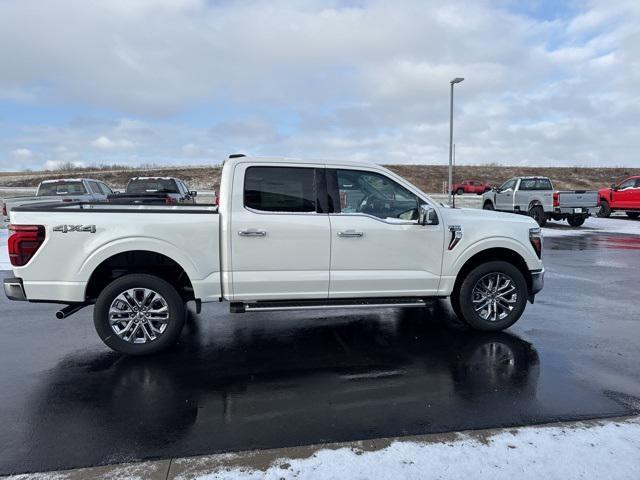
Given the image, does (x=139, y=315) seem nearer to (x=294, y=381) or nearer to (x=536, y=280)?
(x=294, y=381)

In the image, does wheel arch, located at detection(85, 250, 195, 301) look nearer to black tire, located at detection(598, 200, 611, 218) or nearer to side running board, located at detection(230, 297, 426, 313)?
side running board, located at detection(230, 297, 426, 313)

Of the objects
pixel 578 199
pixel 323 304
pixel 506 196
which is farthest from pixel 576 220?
pixel 323 304

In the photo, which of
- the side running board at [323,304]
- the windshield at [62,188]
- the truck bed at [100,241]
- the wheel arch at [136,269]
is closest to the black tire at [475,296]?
the side running board at [323,304]

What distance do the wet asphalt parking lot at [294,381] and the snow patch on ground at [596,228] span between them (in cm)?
1273

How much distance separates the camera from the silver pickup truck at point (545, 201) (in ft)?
64.7

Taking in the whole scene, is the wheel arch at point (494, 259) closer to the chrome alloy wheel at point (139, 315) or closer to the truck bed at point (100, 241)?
the truck bed at point (100, 241)

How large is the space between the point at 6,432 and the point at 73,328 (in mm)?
2655

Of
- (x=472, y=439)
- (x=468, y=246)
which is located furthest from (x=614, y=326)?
(x=472, y=439)

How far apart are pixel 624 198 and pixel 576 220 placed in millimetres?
4352

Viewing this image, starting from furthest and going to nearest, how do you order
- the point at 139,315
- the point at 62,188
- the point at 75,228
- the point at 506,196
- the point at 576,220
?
the point at 506,196, the point at 576,220, the point at 62,188, the point at 139,315, the point at 75,228

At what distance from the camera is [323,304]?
527 cm

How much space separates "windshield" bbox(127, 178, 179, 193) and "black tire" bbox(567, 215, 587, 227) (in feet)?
53.3

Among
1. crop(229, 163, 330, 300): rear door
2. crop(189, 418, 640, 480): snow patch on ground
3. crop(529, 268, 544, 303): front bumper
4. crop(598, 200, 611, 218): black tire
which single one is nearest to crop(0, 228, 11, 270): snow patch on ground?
crop(229, 163, 330, 300): rear door

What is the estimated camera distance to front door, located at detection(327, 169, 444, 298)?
529 centimetres
